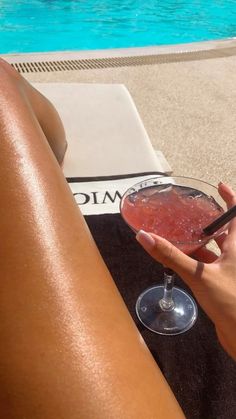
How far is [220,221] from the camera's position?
4.67ft

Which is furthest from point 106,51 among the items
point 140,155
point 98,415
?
point 98,415

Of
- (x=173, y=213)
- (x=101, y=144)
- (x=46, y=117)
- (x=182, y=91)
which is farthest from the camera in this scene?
(x=182, y=91)

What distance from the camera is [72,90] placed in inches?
126

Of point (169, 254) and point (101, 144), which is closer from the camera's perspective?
point (169, 254)

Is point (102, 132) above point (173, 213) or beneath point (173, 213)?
beneath

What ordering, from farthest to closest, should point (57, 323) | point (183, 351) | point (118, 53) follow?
point (118, 53)
point (183, 351)
point (57, 323)

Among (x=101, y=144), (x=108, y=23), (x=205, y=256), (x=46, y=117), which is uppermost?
(x=46, y=117)

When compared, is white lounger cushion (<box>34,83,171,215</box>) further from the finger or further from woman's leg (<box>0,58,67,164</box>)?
Answer: the finger

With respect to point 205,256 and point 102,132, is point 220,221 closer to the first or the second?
point 205,256

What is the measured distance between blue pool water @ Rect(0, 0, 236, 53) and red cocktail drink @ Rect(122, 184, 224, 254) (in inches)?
213

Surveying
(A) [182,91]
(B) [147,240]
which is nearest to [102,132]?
(A) [182,91]

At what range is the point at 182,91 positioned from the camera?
4055 millimetres

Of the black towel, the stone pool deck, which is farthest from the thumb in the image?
the stone pool deck

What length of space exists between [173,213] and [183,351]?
1.71ft
